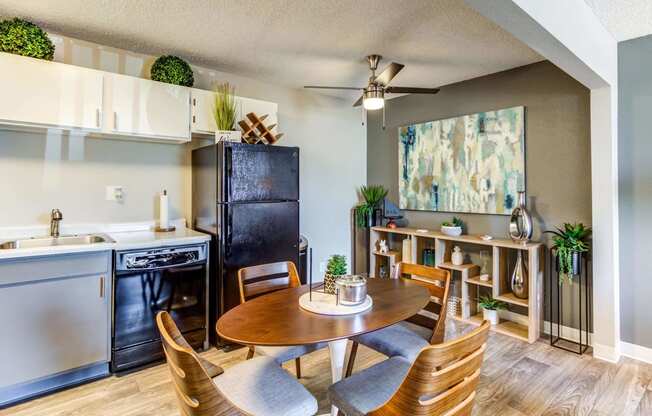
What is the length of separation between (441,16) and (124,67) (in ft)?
7.97

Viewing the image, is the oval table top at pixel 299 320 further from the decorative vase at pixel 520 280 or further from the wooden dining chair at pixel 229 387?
the decorative vase at pixel 520 280

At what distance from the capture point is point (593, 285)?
2.75 metres

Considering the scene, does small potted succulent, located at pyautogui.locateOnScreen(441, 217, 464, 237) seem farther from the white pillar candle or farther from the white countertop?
the white pillar candle

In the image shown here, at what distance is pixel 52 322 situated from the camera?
7.06ft

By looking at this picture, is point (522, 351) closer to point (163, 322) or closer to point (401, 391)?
point (401, 391)

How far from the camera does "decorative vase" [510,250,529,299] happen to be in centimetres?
309

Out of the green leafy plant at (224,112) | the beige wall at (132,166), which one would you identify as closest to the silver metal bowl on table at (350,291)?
the green leafy plant at (224,112)

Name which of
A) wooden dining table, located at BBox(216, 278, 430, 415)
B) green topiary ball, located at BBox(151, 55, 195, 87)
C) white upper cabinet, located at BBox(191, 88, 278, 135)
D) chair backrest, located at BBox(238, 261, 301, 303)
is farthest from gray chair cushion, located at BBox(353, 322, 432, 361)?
green topiary ball, located at BBox(151, 55, 195, 87)

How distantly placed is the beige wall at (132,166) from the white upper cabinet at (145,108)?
344mm

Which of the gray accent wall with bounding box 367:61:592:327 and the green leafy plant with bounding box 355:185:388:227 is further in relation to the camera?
the green leafy plant with bounding box 355:185:388:227

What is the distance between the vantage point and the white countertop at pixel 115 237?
2.08 meters

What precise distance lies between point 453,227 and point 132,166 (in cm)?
300

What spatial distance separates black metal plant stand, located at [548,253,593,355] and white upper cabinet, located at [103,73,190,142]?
3.20 meters

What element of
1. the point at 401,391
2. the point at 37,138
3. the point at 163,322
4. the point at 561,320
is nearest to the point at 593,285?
the point at 561,320
